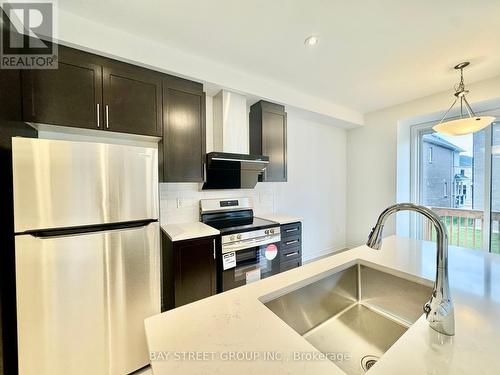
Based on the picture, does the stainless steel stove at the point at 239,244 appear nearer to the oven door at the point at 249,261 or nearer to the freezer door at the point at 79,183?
the oven door at the point at 249,261

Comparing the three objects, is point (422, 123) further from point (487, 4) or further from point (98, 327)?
point (98, 327)

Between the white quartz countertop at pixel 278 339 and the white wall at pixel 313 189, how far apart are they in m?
1.95

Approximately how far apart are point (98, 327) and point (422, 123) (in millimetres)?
4788

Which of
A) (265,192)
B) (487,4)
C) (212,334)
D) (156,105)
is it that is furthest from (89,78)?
(487,4)

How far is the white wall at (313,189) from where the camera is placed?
3.24m

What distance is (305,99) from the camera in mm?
2918

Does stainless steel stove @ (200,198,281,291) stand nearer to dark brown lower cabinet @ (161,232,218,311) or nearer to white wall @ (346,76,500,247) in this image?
dark brown lower cabinet @ (161,232,218,311)

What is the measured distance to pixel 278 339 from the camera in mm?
640

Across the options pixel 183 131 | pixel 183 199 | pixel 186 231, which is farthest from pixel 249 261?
pixel 183 131

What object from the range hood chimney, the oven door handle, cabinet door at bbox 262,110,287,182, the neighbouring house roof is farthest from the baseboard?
the neighbouring house roof

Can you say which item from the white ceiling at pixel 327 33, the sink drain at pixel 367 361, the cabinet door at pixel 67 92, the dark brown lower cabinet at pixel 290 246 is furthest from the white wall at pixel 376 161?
the cabinet door at pixel 67 92

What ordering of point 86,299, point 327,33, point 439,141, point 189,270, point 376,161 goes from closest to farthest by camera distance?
1. point 86,299
2. point 327,33
3. point 189,270
4. point 439,141
5. point 376,161

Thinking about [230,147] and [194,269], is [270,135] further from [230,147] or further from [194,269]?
[194,269]

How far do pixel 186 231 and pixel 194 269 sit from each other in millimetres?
374
